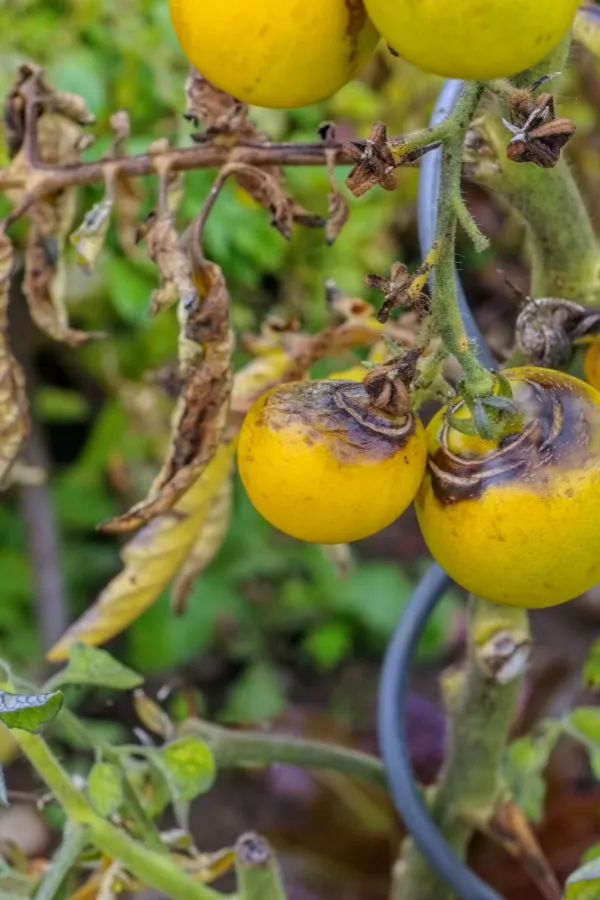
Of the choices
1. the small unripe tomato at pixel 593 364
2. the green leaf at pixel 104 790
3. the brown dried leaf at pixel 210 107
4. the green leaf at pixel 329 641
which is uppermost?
the brown dried leaf at pixel 210 107

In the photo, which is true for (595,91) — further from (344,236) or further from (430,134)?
(430,134)

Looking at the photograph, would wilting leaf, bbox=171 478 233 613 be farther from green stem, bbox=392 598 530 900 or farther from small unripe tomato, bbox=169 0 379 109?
small unripe tomato, bbox=169 0 379 109

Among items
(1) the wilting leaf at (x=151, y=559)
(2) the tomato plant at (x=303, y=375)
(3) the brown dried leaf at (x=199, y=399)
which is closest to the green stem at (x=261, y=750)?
(2) the tomato plant at (x=303, y=375)

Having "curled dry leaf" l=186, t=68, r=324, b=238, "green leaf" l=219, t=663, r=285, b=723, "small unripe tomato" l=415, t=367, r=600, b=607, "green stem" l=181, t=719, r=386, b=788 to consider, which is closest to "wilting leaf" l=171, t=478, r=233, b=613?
"green stem" l=181, t=719, r=386, b=788

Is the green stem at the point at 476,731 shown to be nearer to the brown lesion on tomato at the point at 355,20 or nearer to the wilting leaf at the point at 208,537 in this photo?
the wilting leaf at the point at 208,537

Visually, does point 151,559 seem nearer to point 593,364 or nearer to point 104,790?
point 104,790

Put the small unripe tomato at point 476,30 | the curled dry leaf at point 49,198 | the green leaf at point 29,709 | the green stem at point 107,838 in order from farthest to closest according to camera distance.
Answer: the curled dry leaf at point 49,198, the green stem at point 107,838, the green leaf at point 29,709, the small unripe tomato at point 476,30
